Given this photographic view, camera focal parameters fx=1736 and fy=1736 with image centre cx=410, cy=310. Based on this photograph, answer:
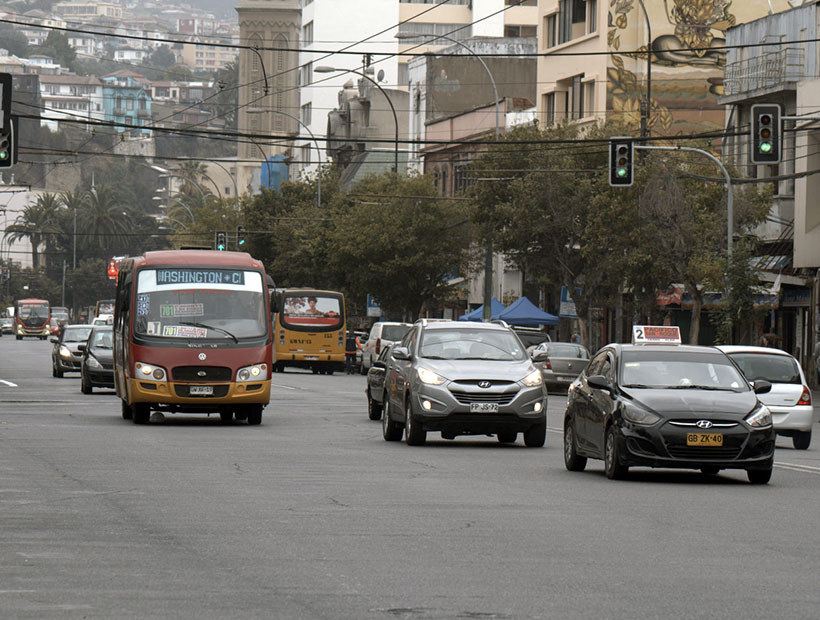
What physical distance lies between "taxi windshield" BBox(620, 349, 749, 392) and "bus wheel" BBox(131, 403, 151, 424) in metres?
11.2

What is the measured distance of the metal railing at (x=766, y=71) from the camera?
52.3 metres

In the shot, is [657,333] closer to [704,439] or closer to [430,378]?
[430,378]

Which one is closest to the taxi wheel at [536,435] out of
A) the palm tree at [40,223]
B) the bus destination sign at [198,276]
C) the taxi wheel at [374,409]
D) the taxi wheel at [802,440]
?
the taxi wheel at [802,440]

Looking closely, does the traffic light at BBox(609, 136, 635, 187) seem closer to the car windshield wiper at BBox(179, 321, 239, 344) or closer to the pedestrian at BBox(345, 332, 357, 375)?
the car windshield wiper at BBox(179, 321, 239, 344)

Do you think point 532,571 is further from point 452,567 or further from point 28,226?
point 28,226

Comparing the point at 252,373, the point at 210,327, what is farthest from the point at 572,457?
the point at 210,327

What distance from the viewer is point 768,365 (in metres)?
25.7

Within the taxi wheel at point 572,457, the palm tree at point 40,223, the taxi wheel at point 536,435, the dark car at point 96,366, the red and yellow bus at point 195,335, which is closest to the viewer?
the taxi wheel at point 572,457

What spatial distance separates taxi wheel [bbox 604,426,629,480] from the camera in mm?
17375

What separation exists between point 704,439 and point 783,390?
28.2 feet

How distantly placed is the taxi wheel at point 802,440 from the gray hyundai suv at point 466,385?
15.0 ft

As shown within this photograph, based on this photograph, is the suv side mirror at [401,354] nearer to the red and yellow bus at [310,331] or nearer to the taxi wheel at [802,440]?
the taxi wheel at [802,440]

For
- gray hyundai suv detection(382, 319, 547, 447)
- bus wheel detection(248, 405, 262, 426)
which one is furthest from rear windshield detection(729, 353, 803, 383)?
bus wheel detection(248, 405, 262, 426)

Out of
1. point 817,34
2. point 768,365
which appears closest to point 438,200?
point 817,34
